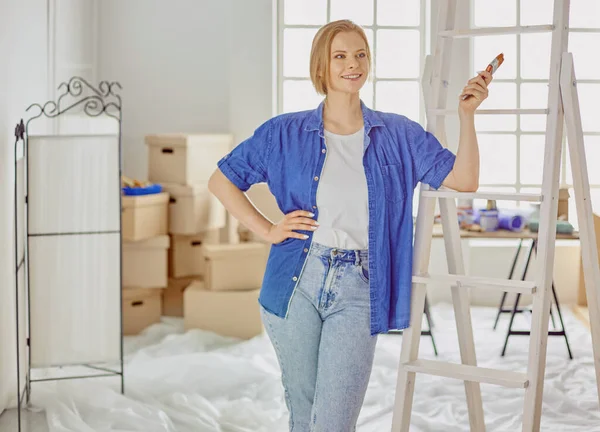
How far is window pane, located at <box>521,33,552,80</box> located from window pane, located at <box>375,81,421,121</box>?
34.3 inches

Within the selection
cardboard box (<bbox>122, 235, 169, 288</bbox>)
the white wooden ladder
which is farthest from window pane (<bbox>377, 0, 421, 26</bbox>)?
the white wooden ladder

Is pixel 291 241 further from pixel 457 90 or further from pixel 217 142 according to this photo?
pixel 457 90

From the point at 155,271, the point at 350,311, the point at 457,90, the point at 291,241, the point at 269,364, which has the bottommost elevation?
the point at 269,364

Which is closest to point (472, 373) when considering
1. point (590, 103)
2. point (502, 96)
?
point (502, 96)

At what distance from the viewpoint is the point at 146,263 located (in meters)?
5.96

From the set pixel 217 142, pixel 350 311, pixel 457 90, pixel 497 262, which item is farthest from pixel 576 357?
pixel 350 311

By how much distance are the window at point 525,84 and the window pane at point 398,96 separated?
514 mm

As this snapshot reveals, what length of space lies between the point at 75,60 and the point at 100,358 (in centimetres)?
242

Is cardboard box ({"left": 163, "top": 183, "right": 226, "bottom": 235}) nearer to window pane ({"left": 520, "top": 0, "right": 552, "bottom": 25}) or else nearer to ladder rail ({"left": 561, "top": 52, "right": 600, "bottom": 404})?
window pane ({"left": 520, "top": 0, "right": 552, "bottom": 25})

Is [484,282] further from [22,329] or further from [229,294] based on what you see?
[229,294]

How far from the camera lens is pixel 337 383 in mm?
2523

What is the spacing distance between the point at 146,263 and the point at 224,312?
0.65 meters

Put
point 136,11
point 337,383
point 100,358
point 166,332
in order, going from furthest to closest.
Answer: point 136,11, point 166,332, point 100,358, point 337,383

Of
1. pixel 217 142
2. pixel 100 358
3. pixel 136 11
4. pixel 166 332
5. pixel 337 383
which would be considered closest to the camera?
pixel 337 383
